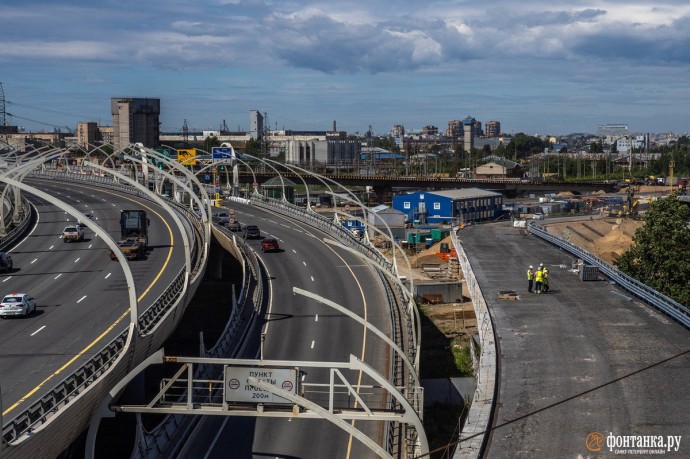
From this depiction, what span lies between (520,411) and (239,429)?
908 cm

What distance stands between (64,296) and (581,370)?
1013 inches

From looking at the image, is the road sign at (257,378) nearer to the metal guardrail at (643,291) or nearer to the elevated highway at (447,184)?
the metal guardrail at (643,291)

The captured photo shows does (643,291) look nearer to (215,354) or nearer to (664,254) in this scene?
(664,254)

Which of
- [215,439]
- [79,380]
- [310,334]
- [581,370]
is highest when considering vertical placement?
[79,380]

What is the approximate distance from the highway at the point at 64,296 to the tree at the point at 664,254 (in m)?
26.6

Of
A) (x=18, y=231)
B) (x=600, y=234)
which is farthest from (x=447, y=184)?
(x=18, y=231)

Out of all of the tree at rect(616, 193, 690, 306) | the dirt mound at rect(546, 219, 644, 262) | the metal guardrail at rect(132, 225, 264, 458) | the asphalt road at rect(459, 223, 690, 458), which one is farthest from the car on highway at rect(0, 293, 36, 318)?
the dirt mound at rect(546, 219, 644, 262)

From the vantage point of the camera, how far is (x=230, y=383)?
2273 cm

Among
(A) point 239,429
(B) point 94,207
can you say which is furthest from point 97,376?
(B) point 94,207

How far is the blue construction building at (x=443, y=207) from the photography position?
4611 inches

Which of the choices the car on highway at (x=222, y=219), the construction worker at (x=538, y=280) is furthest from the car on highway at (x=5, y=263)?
the construction worker at (x=538, y=280)

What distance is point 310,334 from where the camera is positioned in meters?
41.5

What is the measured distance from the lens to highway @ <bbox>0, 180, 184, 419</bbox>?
28984mm

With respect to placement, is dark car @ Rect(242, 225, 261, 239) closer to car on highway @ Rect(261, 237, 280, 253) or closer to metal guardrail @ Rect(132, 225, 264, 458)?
car on highway @ Rect(261, 237, 280, 253)
